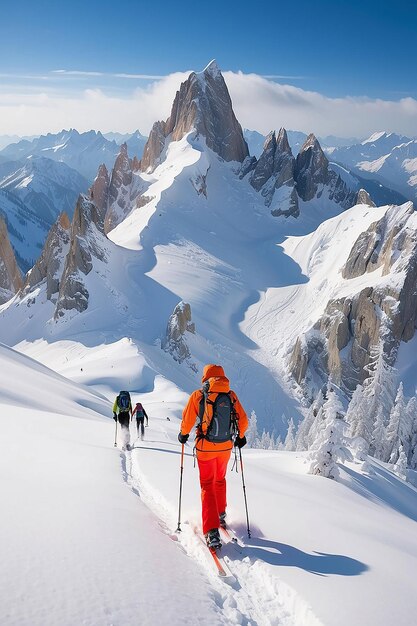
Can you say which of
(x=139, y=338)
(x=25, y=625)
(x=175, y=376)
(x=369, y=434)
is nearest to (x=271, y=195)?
(x=139, y=338)

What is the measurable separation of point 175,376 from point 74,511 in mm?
52045

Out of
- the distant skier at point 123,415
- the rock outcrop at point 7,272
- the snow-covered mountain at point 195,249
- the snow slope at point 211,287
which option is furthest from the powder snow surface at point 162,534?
the rock outcrop at point 7,272

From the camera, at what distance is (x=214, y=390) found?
23.1ft

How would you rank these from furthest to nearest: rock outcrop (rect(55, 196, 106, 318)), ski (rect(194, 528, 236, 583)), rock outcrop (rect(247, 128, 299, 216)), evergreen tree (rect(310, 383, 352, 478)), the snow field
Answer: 1. rock outcrop (rect(247, 128, 299, 216))
2. rock outcrop (rect(55, 196, 106, 318))
3. evergreen tree (rect(310, 383, 352, 478))
4. ski (rect(194, 528, 236, 583))
5. the snow field

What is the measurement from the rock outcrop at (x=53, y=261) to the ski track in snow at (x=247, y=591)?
82936mm

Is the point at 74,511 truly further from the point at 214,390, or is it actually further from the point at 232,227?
the point at 232,227

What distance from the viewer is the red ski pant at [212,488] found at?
21.9ft

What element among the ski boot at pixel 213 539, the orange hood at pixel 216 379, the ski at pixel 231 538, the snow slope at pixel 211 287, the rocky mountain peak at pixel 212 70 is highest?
the rocky mountain peak at pixel 212 70

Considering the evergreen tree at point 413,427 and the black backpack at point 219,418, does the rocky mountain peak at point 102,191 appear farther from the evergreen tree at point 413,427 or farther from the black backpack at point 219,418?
the black backpack at point 219,418

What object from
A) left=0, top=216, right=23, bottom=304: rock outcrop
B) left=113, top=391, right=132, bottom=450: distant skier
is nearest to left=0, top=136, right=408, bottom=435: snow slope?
left=0, top=216, right=23, bottom=304: rock outcrop

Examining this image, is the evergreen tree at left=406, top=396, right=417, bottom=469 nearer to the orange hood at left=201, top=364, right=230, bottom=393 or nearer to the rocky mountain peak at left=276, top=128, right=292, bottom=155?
the orange hood at left=201, top=364, right=230, bottom=393

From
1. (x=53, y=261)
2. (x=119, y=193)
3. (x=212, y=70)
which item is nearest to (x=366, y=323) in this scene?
(x=53, y=261)

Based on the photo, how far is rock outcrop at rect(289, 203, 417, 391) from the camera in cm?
7400

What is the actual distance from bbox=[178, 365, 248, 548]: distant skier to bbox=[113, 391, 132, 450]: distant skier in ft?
24.2
